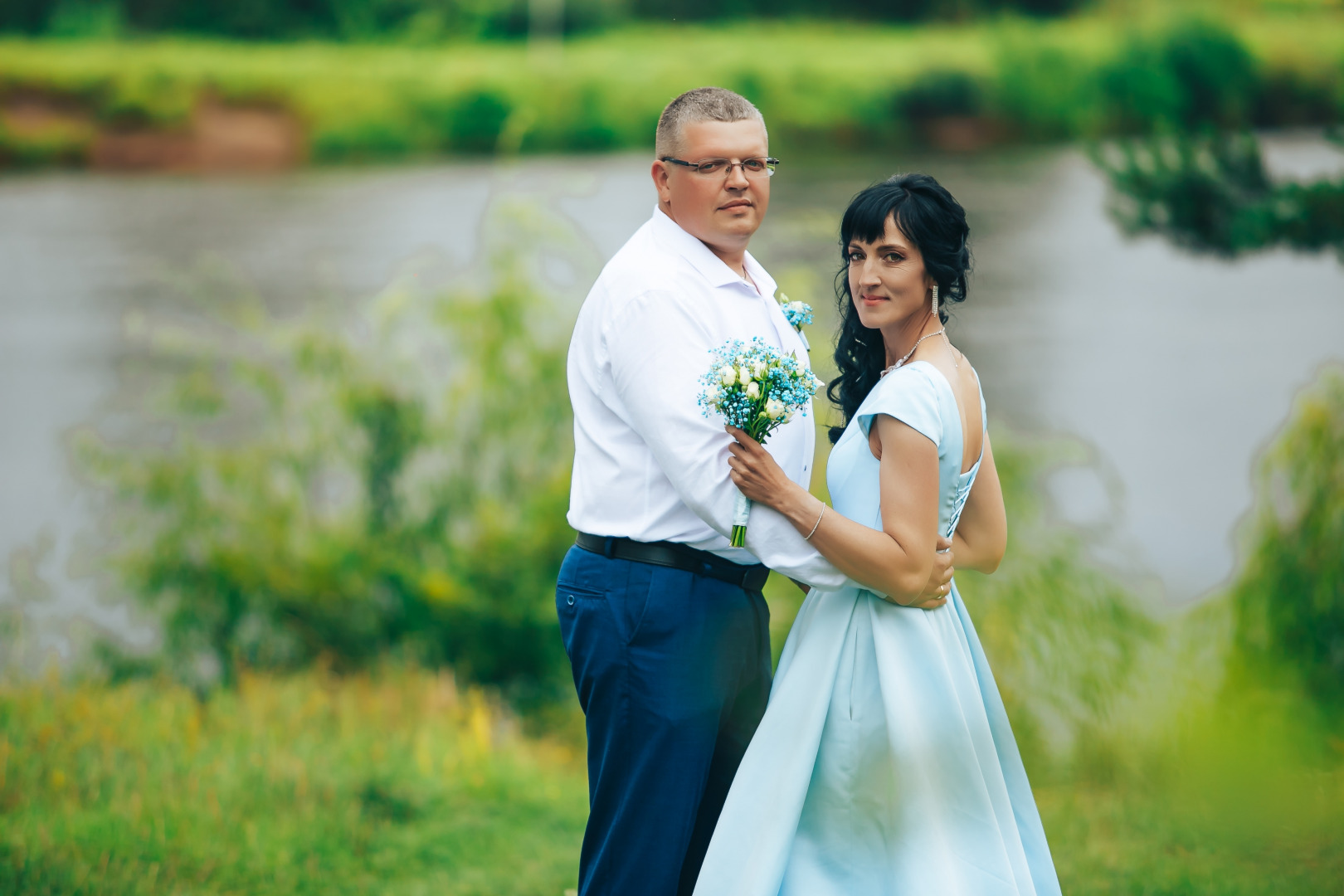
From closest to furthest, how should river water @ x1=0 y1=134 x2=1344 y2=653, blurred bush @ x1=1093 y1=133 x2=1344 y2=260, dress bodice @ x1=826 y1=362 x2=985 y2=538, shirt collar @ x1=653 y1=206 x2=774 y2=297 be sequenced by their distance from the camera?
dress bodice @ x1=826 y1=362 x2=985 y2=538, shirt collar @ x1=653 y1=206 x2=774 y2=297, blurred bush @ x1=1093 y1=133 x2=1344 y2=260, river water @ x1=0 y1=134 x2=1344 y2=653

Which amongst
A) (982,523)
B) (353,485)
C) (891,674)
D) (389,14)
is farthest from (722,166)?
(389,14)

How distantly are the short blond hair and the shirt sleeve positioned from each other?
1.23ft

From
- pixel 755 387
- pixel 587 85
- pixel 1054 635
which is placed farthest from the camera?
pixel 587 85

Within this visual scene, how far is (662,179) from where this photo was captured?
2.56 metres

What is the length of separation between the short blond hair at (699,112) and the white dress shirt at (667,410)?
0.55 ft

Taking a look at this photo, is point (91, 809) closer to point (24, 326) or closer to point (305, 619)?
point (305, 619)

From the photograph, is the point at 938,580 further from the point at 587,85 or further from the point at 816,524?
the point at 587,85

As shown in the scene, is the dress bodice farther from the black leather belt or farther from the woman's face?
the black leather belt

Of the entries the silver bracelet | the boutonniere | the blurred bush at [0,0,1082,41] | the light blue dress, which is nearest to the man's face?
the boutonniere

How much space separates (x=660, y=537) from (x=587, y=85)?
10787 millimetres

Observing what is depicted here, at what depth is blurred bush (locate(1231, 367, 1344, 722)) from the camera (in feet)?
15.0

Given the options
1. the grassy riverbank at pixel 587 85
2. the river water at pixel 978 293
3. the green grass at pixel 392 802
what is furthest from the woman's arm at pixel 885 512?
the grassy riverbank at pixel 587 85

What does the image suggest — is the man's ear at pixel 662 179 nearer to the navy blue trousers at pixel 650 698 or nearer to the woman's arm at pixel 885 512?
the woman's arm at pixel 885 512

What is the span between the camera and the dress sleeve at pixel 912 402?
2.25 meters
